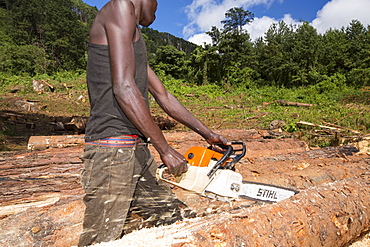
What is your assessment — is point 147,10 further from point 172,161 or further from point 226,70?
point 226,70

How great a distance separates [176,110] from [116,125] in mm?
687

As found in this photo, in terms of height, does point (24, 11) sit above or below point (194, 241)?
above

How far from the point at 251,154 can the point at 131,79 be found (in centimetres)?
280

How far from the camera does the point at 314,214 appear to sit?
183 centimetres

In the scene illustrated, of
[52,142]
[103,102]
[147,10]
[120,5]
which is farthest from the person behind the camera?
[52,142]

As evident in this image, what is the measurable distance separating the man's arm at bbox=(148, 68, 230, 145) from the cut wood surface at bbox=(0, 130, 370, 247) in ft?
1.88

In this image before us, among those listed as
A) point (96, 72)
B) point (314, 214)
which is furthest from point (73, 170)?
point (314, 214)

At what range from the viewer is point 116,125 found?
1359mm

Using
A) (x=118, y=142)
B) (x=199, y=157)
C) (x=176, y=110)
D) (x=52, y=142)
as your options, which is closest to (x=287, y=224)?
(x=199, y=157)

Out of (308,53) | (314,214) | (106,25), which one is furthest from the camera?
(308,53)

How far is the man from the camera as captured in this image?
126cm

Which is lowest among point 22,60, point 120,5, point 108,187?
point 108,187

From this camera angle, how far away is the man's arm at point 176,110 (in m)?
1.93

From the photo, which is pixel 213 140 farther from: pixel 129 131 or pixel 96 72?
pixel 96 72
